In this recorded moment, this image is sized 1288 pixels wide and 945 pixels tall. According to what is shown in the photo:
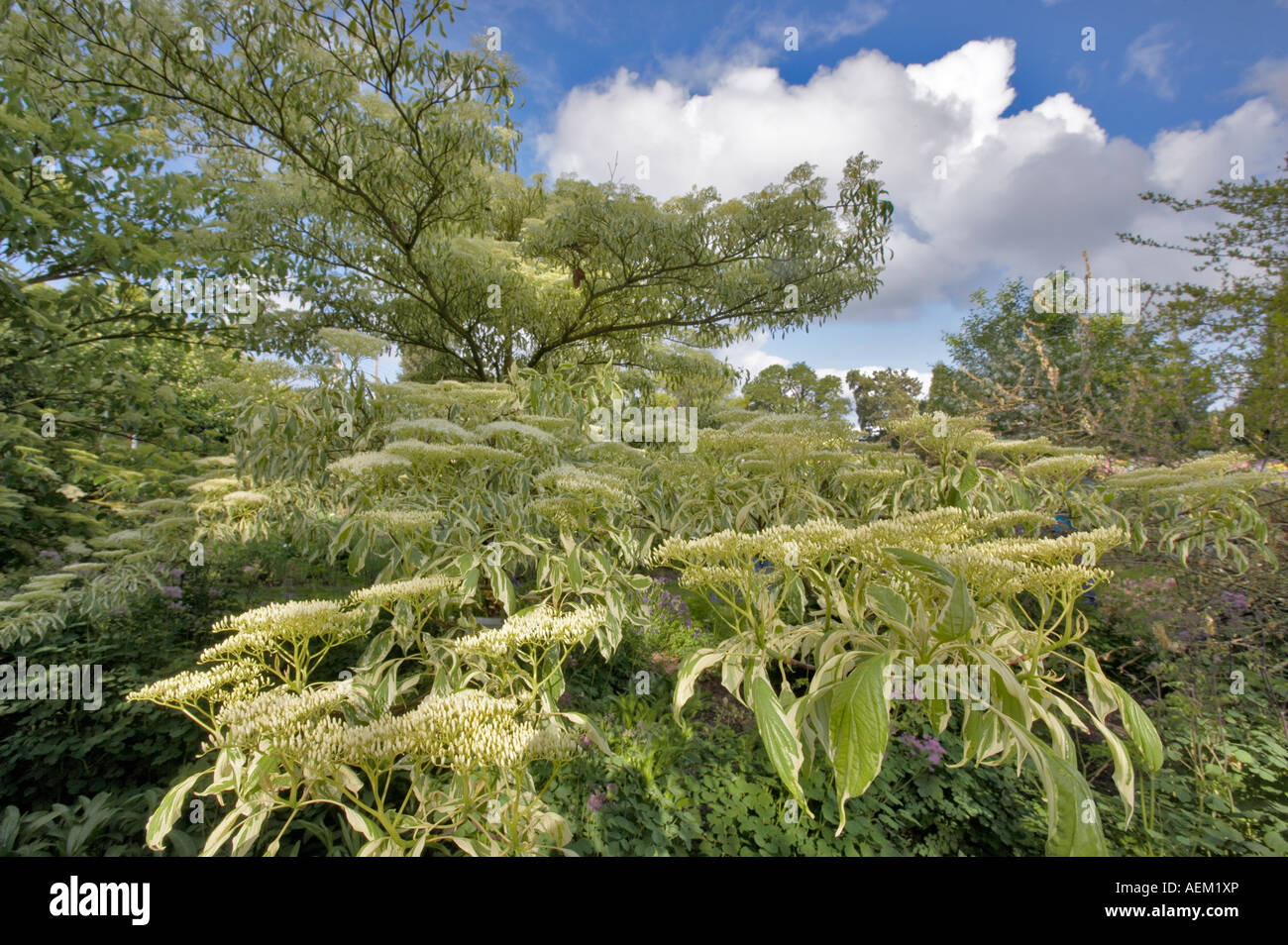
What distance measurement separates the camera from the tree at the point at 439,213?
10.5 ft

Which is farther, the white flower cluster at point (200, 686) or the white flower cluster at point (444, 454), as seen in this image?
the white flower cluster at point (444, 454)

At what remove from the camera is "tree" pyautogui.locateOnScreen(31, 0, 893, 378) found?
320 cm

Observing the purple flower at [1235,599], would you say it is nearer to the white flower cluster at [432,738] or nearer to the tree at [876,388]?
the white flower cluster at [432,738]

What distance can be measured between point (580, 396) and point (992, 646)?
2.50 m

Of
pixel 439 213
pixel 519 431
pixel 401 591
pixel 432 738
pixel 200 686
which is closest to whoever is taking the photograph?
pixel 432 738

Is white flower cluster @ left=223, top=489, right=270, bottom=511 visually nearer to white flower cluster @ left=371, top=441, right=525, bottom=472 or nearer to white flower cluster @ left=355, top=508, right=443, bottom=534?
white flower cluster @ left=371, top=441, right=525, bottom=472

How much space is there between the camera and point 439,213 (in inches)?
159

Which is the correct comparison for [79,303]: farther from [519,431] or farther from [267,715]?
[267,715]

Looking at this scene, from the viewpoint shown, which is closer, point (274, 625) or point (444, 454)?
A: point (274, 625)

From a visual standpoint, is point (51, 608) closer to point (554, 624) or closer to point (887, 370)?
point (554, 624)

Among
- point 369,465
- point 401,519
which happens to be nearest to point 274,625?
point 401,519

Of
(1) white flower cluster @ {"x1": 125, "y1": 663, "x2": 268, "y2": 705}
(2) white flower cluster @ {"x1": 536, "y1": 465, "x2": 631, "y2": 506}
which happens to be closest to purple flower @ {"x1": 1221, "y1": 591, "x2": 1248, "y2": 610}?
(2) white flower cluster @ {"x1": 536, "y1": 465, "x2": 631, "y2": 506}

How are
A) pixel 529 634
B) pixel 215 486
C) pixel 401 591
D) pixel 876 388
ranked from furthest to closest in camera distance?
pixel 876 388 → pixel 215 486 → pixel 401 591 → pixel 529 634

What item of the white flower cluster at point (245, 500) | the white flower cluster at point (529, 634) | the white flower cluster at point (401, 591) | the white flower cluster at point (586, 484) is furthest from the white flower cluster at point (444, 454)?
the white flower cluster at point (245, 500)
